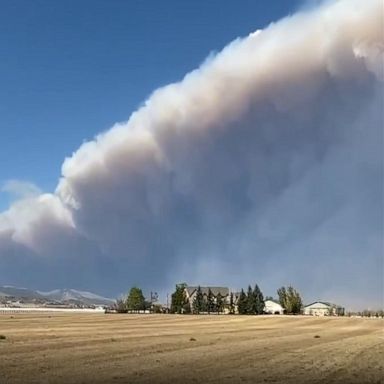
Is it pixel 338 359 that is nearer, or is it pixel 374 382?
pixel 374 382

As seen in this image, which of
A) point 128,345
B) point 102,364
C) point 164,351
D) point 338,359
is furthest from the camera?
point 128,345

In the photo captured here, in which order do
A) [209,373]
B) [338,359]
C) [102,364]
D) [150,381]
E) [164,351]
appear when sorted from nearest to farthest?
[150,381] → [209,373] → [102,364] → [338,359] → [164,351]

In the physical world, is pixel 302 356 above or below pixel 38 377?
above

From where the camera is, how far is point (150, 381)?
27609 mm

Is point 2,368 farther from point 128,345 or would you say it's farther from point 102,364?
point 128,345

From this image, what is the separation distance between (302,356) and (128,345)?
1445 centimetres

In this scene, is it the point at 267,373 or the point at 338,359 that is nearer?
the point at 267,373

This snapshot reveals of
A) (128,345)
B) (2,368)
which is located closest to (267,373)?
(2,368)

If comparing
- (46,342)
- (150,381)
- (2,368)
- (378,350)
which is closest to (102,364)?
(2,368)

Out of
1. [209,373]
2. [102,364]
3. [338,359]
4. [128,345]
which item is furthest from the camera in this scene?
Result: [128,345]

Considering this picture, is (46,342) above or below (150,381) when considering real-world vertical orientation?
above

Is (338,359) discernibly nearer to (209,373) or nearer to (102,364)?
(209,373)

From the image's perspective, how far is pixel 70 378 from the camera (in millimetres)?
27859

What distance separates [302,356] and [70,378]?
19243mm
